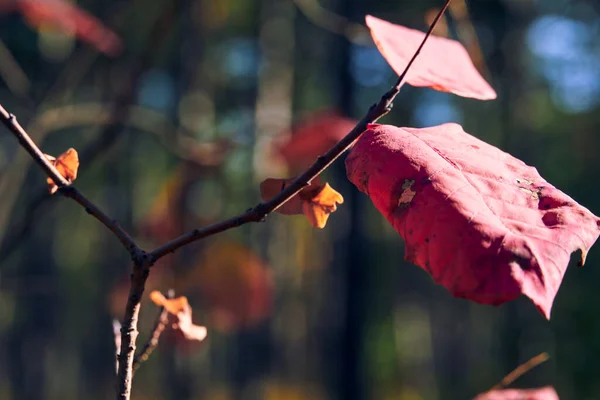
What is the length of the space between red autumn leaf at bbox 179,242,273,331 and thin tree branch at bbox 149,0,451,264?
2.26 metres

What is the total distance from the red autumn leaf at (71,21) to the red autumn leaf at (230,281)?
4.10ft

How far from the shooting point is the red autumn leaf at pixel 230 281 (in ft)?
9.17

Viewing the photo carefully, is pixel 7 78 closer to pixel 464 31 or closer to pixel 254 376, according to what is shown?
pixel 464 31

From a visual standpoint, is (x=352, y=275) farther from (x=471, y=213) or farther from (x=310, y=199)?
(x=471, y=213)

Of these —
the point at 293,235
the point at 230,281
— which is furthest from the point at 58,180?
the point at 293,235

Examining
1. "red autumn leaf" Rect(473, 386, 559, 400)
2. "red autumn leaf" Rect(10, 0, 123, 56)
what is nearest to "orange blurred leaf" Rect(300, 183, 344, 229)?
"red autumn leaf" Rect(473, 386, 559, 400)

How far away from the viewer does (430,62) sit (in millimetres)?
607

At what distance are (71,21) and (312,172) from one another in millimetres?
1532

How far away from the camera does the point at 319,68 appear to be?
1142 centimetres

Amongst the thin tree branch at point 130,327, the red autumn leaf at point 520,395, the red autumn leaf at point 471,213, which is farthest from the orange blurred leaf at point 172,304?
the red autumn leaf at point 520,395

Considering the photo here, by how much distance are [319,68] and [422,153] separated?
442 inches

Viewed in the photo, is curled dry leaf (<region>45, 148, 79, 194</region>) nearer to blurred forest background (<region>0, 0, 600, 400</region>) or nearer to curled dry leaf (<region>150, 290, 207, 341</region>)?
curled dry leaf (<region>150, 290, 207, 341</region>)

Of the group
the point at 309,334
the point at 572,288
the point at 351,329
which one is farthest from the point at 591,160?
the point at 351,329

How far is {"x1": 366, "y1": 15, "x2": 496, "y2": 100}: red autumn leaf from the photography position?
0.55m
